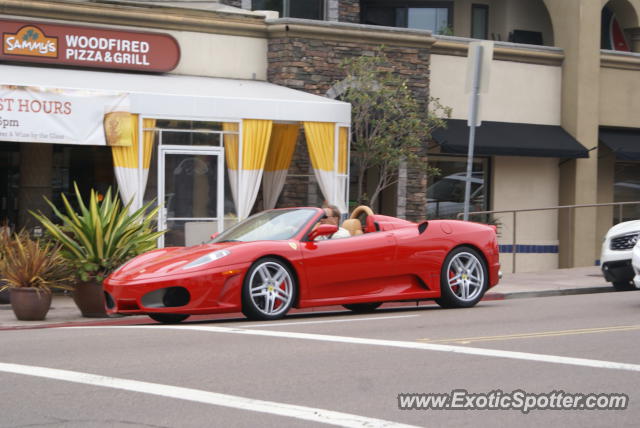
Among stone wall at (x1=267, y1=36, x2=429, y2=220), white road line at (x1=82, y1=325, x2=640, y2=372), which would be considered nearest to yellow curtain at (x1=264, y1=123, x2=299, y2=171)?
stone wall at (x1=267, y1=36, x2=429, y2=220)

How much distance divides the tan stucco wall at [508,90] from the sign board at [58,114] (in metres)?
8.56

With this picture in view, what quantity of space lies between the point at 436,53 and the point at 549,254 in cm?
566

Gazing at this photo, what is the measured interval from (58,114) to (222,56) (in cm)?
492

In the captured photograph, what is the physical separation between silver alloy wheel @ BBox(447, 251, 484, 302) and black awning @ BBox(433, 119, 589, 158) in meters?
8.44

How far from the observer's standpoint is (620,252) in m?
15.3

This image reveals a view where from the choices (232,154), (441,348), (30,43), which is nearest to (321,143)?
(232,154)

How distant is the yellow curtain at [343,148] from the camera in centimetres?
1856

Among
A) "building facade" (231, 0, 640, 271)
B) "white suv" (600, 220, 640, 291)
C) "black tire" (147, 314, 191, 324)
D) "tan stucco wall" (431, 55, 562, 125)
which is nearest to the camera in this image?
"black tire" (147, 314, 191, 324)

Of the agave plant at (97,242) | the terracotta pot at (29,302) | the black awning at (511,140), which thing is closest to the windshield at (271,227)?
the agave plant at (97,242)

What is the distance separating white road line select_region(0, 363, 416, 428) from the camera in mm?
6047

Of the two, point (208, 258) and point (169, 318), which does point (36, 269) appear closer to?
point (169, 318)

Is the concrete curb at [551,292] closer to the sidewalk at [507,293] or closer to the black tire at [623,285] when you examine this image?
the sidewalk at [507,293]

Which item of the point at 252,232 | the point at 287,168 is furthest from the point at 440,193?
the point at 252,232

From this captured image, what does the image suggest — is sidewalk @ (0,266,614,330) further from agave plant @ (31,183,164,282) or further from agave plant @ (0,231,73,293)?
agave plant @ (31,183,164,282)
